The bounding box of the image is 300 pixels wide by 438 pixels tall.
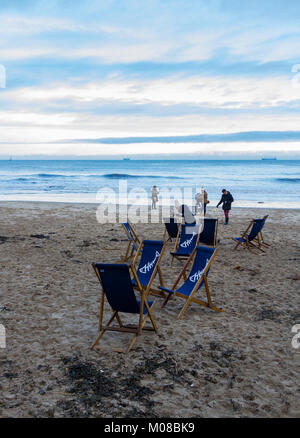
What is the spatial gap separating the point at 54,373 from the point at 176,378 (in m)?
1.25

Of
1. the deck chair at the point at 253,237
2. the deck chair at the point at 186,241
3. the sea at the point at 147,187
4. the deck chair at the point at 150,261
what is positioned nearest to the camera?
the deck chair at the point at 150,261

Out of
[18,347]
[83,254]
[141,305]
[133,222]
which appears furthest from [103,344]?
[133,222]

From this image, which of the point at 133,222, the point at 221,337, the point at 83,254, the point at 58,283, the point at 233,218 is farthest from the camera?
the point at 233,218

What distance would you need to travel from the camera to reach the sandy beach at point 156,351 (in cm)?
344

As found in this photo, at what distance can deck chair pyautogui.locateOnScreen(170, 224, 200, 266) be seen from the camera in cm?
817

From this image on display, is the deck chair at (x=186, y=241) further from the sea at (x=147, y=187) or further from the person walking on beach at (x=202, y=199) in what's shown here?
the sea at (x=147, y=187)

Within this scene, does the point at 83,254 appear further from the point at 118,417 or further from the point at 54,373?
the point at 118,417

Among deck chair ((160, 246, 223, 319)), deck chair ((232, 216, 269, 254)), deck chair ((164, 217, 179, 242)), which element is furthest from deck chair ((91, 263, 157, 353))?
deck chair ((232, 216, 269, 254))

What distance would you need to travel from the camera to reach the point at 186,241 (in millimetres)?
8477

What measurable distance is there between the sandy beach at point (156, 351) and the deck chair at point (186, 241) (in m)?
0.36

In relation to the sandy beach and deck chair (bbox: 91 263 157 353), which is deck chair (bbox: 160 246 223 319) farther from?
deck chair (bbox: 91 263 157 353)

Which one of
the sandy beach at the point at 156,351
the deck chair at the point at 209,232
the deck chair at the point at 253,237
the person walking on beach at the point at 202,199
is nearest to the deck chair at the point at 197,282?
the sandy beach at the point at 156,351

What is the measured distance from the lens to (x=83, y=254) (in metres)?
9.00

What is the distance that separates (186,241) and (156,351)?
428 cm
